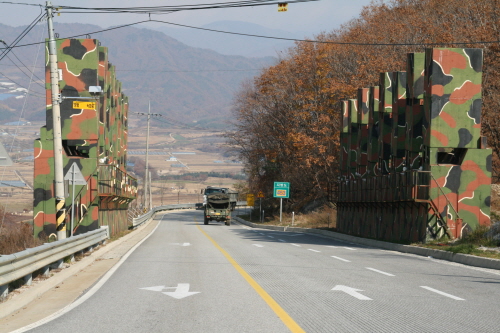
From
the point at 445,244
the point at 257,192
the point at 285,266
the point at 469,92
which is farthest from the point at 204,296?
the point at 257,192

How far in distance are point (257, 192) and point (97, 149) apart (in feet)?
137

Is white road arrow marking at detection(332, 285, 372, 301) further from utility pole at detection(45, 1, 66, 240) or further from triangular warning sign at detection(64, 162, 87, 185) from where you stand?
triangular warning sign at detection(64, 162, 87, 185)

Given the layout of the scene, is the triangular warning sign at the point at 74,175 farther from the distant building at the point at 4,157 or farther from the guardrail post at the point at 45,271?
the distant building at the point at 4,157

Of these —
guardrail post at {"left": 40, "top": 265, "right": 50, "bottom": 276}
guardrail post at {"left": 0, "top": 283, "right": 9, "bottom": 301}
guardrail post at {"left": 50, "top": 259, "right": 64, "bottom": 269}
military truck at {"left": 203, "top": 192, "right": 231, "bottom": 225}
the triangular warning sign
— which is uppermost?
the triangular warning sign

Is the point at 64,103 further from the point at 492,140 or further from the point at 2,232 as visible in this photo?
the point at 492,140

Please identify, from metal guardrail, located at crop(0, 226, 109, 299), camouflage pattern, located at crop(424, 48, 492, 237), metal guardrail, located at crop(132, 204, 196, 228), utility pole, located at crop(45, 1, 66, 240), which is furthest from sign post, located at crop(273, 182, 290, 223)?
metal guardrail, located at crop(0, 226, 109, 299)

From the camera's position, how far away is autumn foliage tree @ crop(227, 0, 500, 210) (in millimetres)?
49812

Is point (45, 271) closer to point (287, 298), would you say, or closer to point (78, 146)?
point (287, 298)

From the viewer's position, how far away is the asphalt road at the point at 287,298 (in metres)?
9.58

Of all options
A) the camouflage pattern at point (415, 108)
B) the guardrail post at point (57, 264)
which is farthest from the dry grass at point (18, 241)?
the camouflage pattern at point (415, 108)

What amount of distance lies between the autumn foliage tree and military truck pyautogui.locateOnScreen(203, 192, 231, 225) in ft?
23.3

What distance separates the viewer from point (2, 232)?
3031 centimetres

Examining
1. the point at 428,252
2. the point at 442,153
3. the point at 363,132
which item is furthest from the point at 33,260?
the point at 363,132

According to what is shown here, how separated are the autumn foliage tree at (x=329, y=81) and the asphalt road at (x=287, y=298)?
102ft
